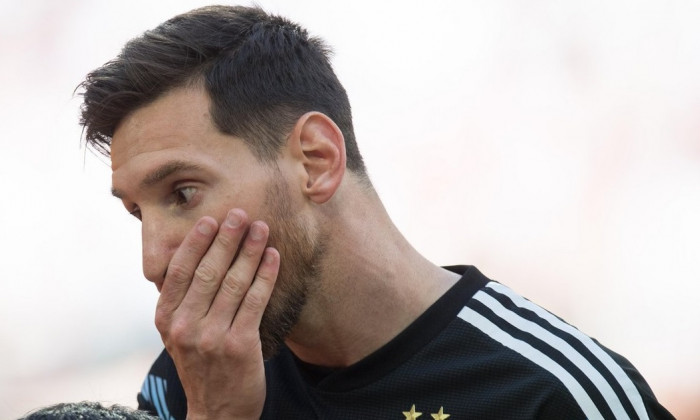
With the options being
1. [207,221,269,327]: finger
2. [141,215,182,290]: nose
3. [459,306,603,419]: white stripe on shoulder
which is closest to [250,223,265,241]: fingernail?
[207,221,269,327]: finger

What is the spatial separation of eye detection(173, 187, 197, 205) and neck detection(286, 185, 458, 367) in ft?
1.29

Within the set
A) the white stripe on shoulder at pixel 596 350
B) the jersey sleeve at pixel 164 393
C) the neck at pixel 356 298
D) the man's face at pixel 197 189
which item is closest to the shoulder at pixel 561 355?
the white stripe on shoulder at pixel 596 350

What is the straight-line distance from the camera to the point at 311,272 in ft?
8.96

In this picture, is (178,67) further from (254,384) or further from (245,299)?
(254,384)

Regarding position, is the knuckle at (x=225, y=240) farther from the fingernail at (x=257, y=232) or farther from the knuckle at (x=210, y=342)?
the knuckle at (x=210, y=342)

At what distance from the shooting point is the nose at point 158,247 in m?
2.62

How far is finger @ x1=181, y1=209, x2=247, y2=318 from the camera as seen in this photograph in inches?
100

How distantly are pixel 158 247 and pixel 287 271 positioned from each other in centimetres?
35

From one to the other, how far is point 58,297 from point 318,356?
11.9 feet

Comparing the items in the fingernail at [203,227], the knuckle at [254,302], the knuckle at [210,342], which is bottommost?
the knuckle at [210,342]

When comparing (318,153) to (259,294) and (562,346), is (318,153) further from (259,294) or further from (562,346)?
(562,346)

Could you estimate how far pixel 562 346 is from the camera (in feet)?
8.79

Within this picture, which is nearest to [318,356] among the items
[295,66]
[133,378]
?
[295,66]

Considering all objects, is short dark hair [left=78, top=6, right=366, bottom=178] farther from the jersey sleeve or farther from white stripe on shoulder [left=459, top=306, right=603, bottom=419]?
the jersey sleeve
